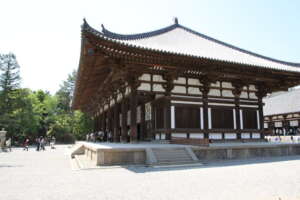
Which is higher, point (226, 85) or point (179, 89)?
point (226, 85)

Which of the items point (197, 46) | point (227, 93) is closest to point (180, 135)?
point (227, 93)

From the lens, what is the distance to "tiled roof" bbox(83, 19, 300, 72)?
13.9 meters

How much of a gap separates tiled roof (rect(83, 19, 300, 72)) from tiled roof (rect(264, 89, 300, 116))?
17.4m

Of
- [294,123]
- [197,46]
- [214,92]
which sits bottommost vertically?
[294,123]

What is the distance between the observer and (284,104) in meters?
34.8

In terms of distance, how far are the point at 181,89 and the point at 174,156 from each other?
4856 millimetres

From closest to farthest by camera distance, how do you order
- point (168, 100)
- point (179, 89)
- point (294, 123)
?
point (168, 100)
point (179, 89)
point (294, 123)

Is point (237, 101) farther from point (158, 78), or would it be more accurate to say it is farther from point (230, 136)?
point (158, 78)

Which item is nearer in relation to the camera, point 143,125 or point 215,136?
point 215,136

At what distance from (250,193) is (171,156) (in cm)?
474

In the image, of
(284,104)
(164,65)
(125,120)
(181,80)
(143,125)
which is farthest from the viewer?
(284,104)

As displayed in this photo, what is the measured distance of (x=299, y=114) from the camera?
99.2 feet

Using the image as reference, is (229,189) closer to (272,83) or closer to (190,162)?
(190,162)

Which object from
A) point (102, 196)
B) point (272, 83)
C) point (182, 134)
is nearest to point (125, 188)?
point (102, 196)
